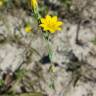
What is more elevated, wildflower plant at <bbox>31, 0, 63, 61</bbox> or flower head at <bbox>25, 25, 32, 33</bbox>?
wildflower plant at <bbox>31, 0, 63, 61</bbox>

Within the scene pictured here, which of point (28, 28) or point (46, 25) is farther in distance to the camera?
point (28, 28)

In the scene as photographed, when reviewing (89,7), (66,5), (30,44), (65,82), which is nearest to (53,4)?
(66,5)

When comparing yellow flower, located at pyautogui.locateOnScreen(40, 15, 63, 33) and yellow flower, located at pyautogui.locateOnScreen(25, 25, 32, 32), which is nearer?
yellow flower, located at pyautogui.locateOnScreen(40, 15, 63, 33)

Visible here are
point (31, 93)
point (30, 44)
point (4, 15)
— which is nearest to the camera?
point (31, 93)

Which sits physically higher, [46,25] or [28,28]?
[46,25]

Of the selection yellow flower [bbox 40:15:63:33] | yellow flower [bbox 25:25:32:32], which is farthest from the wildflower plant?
yellow flower [bbox 25:25:32:32]

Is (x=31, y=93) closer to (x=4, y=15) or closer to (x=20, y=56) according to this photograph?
(x=20, y=56)

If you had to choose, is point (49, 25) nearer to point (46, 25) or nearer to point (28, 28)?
point (46, 25)

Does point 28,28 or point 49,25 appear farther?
point 28,28

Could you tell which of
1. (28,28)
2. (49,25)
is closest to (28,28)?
(28,28)

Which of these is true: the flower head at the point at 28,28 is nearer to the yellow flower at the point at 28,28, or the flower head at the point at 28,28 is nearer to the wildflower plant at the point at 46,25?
the yellow flower at the point at 28,28

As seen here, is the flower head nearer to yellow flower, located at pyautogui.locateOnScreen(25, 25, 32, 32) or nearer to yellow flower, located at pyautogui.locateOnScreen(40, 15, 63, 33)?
yellow flower, located at pyautogui.locateOnScreen(25, 25, 32, 32)
